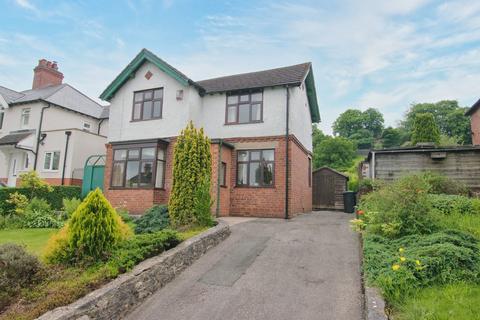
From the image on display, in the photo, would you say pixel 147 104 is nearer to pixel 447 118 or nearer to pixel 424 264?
pixel 424 264

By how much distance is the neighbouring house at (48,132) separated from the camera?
1925cm

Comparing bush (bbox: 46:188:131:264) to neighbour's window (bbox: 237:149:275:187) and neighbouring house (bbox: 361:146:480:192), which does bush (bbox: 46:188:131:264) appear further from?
neighbouring house (bbox: 361:146:480:192)

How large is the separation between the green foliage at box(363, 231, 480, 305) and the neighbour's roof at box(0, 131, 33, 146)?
22.8 m

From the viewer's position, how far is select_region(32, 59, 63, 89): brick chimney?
2552cm

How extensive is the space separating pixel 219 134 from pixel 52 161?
42.0 feet

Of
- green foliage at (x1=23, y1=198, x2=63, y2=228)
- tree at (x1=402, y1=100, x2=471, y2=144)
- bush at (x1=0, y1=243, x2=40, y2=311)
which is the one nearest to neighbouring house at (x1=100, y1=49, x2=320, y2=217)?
green foliage at (x1=23, y1=198, x2=63, y2=228)

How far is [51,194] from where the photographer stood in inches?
589

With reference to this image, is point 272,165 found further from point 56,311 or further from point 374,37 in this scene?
point 56,311

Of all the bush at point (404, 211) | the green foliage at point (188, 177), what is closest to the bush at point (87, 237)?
the green foliage at point (188, 177)

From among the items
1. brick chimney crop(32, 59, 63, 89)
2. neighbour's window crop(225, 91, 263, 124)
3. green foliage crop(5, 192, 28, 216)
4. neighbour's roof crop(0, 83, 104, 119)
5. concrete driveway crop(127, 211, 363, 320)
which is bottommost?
concrete driveway crop(127, 211, 363, 320)

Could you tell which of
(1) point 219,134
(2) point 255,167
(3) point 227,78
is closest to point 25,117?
(3) point 227,78

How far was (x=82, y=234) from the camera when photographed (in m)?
5.18

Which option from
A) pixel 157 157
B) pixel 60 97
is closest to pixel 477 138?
pixel 157 157

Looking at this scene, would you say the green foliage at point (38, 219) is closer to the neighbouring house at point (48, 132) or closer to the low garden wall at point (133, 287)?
the neighbouring house at point (48, 132)
